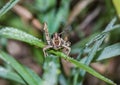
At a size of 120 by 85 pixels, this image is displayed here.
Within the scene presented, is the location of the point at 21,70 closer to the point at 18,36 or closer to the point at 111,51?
the point at 18,36

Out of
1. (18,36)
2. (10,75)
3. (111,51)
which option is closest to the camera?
(18,36)

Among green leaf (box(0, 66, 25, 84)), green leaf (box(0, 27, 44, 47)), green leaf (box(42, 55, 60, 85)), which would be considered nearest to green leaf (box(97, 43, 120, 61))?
green leaf (box(42, 55, 60, 85))

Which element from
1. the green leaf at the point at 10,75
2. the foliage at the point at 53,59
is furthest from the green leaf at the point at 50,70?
the green leaf at the point at 10,75

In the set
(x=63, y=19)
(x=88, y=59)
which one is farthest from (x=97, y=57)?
(x=63, y=19)

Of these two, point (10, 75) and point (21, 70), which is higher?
point (10, 75)

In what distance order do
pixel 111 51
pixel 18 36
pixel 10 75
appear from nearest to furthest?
1. pixel 18 36
2. pixel 111 51
3. pixel 10 75

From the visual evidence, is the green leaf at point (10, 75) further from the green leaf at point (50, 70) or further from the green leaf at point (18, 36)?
the green leaf at point (18, 36)

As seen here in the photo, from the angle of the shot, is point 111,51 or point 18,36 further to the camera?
point 111,51

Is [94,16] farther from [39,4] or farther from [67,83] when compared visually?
[67,83]

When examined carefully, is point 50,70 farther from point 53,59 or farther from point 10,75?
point 10,75

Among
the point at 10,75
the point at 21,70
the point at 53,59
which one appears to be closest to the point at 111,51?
the point at 53,59

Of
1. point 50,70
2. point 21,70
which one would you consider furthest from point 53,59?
point 21,70

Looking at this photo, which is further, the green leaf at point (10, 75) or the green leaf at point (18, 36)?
the green leaf at point (10, 75)
